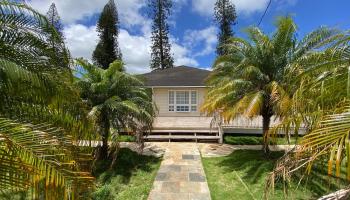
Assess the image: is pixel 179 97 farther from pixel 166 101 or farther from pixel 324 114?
pixel 324 114

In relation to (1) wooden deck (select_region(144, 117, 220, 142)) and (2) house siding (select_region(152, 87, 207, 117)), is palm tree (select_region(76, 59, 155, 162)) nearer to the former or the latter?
(1) wooden deck (select_region(144, 117, 220, 142))

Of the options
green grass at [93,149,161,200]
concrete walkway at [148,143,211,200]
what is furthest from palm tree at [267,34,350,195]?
green grass at [93,149,161,200]

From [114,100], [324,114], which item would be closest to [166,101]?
[114,100]

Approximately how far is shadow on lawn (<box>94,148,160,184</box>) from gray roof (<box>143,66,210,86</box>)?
8666 mm

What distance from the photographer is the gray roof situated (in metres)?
20.9

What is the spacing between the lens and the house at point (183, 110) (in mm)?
16109

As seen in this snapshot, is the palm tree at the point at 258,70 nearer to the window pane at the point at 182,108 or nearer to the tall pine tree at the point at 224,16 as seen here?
the window pane at the point at 182,108

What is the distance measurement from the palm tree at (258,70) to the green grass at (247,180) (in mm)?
890

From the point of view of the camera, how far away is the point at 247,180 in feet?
31.8

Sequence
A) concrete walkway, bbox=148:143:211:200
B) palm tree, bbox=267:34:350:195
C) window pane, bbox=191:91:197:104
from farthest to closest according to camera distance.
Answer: window pane, bbox=191:91:197:104 → concrete walkway, bbox=148:143:211:200 → palm tree, bbox=267:34:350:195

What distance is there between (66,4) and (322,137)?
18.2ft

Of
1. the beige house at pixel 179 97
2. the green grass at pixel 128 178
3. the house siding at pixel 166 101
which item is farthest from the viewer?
the house siding at pixel 166 101

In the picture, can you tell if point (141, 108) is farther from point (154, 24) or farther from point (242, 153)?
point (154, 24)

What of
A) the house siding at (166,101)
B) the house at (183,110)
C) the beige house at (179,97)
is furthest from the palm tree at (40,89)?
the house siding at (166,101)
